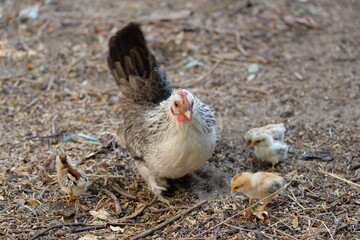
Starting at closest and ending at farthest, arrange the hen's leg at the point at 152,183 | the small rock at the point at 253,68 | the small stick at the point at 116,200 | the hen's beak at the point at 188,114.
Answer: the hen's beak at the point at 188,114 → the small stick at the point at 116,200 → the hen's leg at the point at 152,183 → the small rock at the point at 253,68

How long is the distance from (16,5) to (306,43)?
4.98m

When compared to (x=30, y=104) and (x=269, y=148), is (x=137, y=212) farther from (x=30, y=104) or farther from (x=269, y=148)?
(x=30, y=104)

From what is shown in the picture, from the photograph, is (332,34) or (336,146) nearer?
(336,146)

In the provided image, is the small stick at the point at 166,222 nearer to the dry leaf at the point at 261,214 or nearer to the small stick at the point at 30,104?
the dry leaf at the point at 261,214

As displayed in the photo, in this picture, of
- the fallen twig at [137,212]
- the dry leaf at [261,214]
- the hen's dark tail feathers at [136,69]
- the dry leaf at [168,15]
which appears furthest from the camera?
the dry leaf at [168,15]

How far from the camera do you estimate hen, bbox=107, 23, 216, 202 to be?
4137 mm

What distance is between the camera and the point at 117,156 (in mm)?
5215

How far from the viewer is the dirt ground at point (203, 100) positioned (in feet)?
13.7

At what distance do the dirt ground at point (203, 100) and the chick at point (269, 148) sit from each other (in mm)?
145

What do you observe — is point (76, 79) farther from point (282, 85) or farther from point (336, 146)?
point (336, 146)

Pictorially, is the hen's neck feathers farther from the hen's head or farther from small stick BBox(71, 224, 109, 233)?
small stick BBox(71, 224, 109, 233)

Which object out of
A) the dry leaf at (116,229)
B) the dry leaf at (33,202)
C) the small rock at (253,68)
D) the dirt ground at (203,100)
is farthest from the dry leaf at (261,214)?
the small rock at (253,68)

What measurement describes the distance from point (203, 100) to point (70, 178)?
7.92ft

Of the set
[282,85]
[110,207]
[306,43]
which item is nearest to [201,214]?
[110,207]
